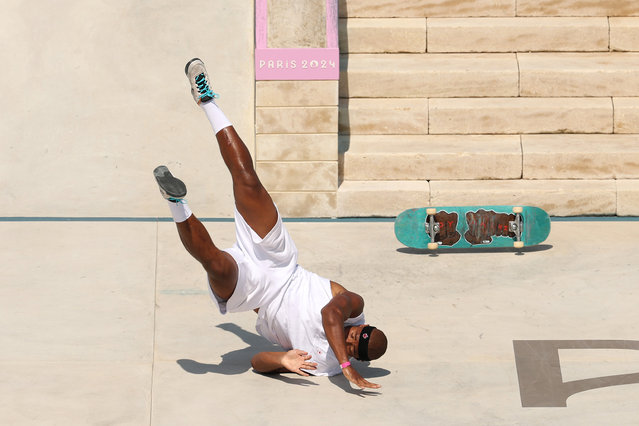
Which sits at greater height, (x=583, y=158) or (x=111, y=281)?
(x=583, y=158)

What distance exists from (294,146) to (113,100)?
7.93 feet

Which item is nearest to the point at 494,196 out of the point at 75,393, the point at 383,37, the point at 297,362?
the point at 383,37

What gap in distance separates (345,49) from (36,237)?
4.72 metres

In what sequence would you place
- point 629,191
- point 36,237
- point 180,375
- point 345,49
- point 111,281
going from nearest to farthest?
point 180,375
point 111,281
point 36,237
point 629,191
point 345,49

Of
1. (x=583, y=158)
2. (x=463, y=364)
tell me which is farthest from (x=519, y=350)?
(x=583, y=158)

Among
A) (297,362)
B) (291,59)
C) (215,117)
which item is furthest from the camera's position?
(291,59)

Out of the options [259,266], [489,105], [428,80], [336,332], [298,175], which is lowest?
[336,332]

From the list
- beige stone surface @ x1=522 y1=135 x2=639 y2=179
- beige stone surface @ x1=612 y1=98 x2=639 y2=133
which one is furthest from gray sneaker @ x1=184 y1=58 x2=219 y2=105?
beige stone surface @ x1=612 y1=98 x2=639 y2=133

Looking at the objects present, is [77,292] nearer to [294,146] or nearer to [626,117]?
[294,146]

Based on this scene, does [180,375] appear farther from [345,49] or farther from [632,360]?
[345,49]

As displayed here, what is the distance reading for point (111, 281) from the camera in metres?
10.7

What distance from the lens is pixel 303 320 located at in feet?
27.4

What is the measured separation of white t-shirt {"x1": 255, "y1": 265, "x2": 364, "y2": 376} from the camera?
27.4 feet

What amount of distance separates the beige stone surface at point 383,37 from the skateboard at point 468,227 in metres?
3.08
